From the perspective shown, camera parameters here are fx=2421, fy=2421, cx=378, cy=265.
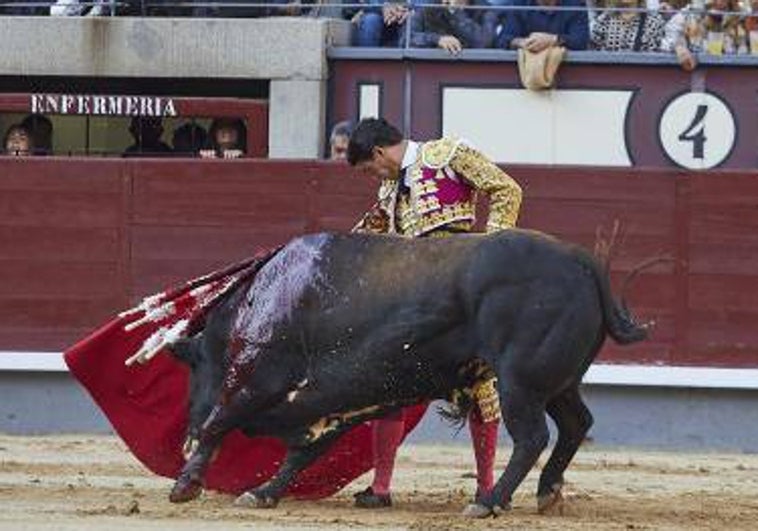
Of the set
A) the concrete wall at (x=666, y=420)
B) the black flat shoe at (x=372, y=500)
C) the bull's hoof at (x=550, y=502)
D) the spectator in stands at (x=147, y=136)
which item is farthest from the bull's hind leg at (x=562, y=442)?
the spectator in stands at (x=147, y=136)

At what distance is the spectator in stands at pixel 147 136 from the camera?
12445mm

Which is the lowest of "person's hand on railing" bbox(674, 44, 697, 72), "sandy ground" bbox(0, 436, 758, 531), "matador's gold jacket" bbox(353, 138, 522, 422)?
"sandy ground" bbox(0, 436, 758, 531)

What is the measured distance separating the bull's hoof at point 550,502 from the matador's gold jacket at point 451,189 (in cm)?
84

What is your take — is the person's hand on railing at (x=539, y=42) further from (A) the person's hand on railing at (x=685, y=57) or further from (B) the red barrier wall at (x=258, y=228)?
(B) the red barrier wall at (x=258, y=228)

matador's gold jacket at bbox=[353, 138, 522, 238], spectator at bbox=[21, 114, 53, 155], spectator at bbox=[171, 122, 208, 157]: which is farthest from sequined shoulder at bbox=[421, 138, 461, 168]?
spectator at bbox=[21, 114, 53, 155]

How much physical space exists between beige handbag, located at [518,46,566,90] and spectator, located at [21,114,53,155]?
2.44m

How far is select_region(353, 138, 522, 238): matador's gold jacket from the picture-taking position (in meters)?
7.54

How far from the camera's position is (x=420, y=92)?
1217cm

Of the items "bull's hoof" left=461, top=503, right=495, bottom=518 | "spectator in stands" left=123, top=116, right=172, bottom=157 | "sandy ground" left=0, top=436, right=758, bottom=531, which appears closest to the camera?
"sandy ground" left=0, top=436, right=758, bottom=531

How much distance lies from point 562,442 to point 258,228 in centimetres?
368

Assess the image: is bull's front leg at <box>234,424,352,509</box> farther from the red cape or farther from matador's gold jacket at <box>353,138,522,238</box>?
matador's gold jacket at <box>353,138,522,238</box>

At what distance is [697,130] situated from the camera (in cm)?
1203

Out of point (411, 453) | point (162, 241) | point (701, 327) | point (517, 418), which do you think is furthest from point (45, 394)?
point (517, 418)

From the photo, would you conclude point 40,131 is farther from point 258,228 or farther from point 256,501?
point 256,501
